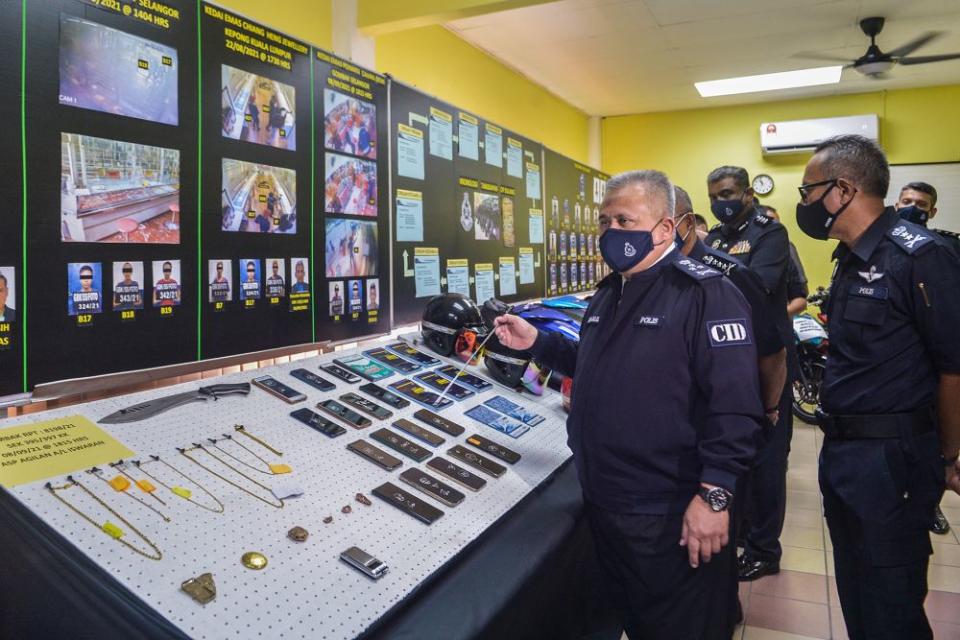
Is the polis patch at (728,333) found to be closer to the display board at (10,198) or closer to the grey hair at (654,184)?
the grey hair at (654,184)

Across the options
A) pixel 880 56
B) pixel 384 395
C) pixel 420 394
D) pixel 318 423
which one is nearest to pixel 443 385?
pixel 420 394

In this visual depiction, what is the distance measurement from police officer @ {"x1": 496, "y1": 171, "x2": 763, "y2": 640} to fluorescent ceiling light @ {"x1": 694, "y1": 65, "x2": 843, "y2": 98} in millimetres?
6300

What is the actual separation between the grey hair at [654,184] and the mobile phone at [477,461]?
2.81 ft

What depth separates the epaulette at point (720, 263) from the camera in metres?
2.35

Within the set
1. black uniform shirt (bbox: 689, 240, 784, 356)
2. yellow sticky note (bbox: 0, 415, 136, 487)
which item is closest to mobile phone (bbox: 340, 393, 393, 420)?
yellow sticky note (bbox: 0, 415, 136, 487)

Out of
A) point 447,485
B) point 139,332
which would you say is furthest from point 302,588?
point 139,332

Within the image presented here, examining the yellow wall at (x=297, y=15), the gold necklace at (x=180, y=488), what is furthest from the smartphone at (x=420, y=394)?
the yellow wall at (x=297, y=15)

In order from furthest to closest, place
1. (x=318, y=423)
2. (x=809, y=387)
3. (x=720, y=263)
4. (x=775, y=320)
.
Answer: (x=809, y=387) < (x=775, y=320) < (x=720, y=263) < (x=318, y=423)

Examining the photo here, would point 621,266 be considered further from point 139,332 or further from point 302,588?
point 139,332

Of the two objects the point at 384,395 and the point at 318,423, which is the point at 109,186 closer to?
the point at 318,423

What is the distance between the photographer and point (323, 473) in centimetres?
155

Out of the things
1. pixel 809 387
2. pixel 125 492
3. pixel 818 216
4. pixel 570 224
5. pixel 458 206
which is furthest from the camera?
pixel 809 387

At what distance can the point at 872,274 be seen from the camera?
1832 millimetres

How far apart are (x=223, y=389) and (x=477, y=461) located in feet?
2.61
